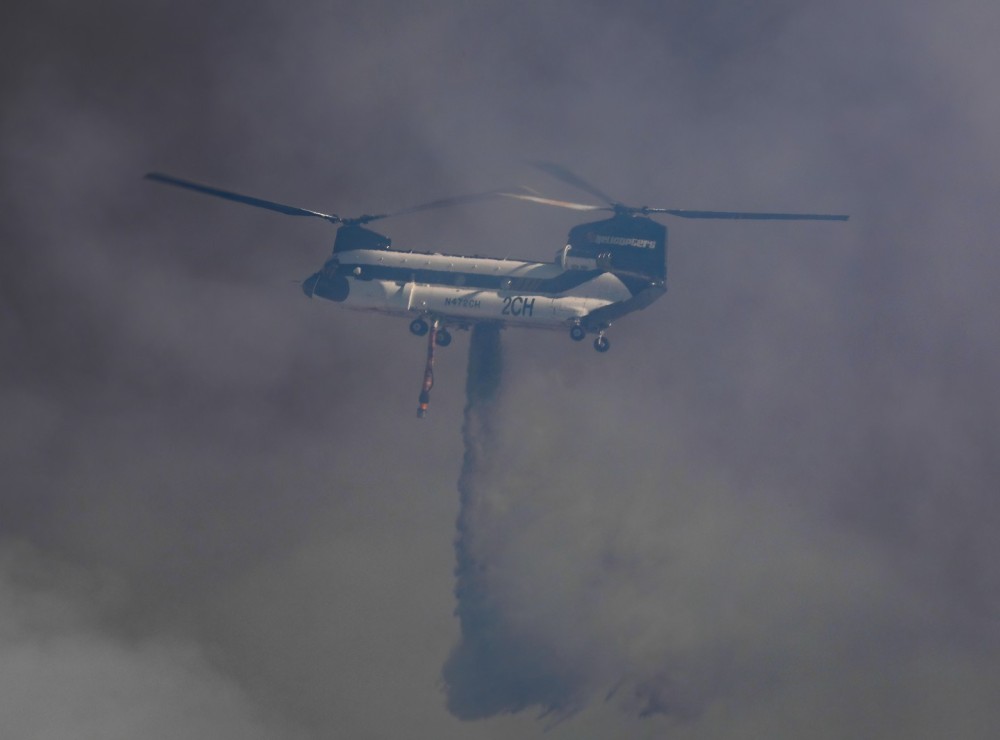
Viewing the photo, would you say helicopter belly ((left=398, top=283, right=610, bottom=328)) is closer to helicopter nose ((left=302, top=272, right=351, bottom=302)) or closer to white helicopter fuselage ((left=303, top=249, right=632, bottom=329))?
white helicopter fuselage ((left=303, top=249, right=632, bottom=329))

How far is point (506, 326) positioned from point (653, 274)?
1112 cm

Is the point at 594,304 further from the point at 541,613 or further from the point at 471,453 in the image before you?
the point at 541,613

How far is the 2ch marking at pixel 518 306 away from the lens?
83.7 meters

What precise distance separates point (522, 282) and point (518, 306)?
203 centimetres

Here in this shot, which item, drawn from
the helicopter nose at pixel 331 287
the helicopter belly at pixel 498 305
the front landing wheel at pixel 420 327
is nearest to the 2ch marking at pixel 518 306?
the helicopter belly at pixel 498 305

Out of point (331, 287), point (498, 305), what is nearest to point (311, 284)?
point (331, 287)

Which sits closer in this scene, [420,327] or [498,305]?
[498,305]

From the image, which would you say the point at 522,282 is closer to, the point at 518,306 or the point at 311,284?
the point at 518,306

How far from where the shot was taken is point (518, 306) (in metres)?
83.8

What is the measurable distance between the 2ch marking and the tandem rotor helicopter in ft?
0.23

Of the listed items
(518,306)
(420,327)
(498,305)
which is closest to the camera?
(518,306)

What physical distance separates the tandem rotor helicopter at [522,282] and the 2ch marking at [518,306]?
0.07 m

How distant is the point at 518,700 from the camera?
9538 centimetres

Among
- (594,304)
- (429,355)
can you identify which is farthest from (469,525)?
(594,304)
